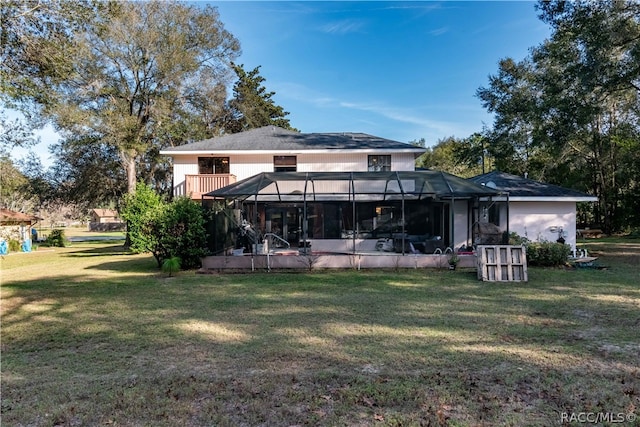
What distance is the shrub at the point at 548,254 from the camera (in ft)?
36.0

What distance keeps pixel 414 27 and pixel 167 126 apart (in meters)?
13.9

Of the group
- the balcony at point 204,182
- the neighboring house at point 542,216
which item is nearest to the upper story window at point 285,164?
the balcony at point 204,182

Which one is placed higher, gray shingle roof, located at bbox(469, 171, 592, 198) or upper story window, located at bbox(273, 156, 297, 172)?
upper story window, located at bbox(273, 156, 297, 172)

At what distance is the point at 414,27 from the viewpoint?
16359 millimetres

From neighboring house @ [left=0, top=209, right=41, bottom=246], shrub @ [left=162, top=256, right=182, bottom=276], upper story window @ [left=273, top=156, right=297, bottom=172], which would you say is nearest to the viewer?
shrub @ [left=162, top=256, right=182, bottom=276]

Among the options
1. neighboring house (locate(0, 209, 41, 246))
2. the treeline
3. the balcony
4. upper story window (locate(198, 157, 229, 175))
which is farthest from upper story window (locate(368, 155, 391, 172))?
neighboring house (locate(0, 209, 41, 246))

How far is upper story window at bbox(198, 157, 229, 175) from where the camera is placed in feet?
59.8

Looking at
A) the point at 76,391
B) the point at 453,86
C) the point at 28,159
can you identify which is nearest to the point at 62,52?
the point at 76,391

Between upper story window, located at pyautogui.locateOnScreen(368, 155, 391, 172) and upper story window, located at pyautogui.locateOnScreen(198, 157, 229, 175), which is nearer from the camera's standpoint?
upper story window, located at pyautogui.locateOnScreen(368, 155, 391, 172)

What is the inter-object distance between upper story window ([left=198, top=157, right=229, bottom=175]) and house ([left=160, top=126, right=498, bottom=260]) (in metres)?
0.05

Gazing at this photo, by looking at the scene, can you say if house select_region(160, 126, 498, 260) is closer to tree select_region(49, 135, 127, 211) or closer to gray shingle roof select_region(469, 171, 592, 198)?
gray shingle roof select_region(469, 171, 592, 198)

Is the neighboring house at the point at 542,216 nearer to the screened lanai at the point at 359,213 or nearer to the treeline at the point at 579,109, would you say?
the screened lanai at the point at 359,213

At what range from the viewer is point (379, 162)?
17625 mm

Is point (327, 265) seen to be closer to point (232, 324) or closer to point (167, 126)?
point (232, 324)
